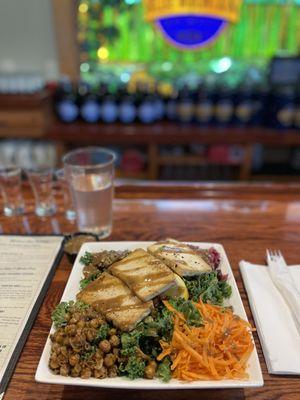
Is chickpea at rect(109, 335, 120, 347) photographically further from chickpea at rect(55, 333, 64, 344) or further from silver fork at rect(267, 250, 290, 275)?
silver fork at rect(267, 250, 290, 275)

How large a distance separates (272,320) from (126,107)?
7.27 ft

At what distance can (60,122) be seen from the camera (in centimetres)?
291

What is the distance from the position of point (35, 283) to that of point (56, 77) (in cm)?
249

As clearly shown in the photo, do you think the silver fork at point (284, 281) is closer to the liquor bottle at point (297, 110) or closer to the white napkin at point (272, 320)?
the white napkin at point (272, 320)

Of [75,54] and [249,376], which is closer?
[249,376]

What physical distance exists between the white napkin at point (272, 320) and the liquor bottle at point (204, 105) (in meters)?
1.89

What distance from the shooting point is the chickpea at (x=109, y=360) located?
70cm

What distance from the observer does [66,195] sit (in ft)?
4.47

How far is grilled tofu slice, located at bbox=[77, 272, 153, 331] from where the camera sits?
0.75 m

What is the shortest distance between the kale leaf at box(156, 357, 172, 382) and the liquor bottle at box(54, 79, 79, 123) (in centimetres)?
241

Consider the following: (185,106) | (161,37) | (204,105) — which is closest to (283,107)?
(204,105)

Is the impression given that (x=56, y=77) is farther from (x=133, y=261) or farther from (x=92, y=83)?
(x=133, y=261)

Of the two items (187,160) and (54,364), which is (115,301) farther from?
(187,160)

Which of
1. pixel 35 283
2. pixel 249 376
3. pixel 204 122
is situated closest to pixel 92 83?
pixel 204 122
